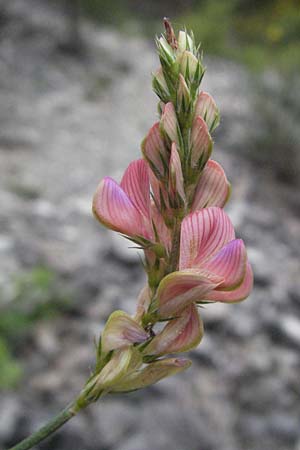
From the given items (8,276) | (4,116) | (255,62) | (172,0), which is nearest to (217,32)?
(255,62)

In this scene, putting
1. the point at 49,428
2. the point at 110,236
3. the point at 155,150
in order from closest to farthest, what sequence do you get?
the point at 49,428
the point at 155,150
the point at 110,236

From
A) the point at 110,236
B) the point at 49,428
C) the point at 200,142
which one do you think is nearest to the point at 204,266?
the point at 200,142

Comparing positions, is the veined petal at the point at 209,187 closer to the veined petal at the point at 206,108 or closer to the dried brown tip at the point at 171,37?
the veined petal at the point at 206,108

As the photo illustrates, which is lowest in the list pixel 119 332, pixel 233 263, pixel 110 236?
Answer: pixel 110 236

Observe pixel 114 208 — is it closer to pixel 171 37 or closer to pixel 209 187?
pixel 209 187

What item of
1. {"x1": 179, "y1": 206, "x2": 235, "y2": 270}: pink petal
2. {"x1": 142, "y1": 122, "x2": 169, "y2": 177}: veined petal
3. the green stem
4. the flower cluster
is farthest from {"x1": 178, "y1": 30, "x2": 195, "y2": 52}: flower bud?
the green stem

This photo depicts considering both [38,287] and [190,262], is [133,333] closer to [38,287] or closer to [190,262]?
[190,262]
